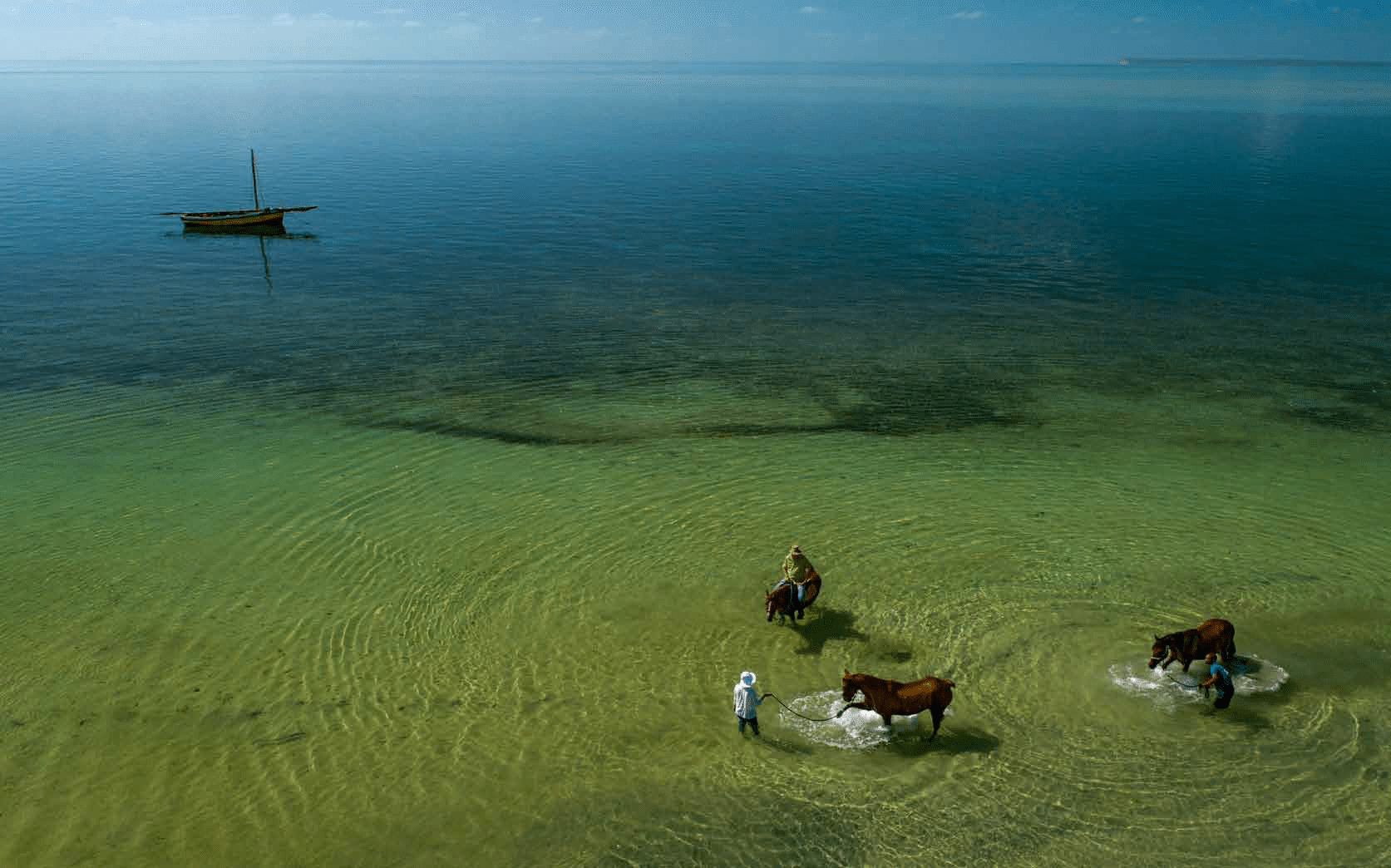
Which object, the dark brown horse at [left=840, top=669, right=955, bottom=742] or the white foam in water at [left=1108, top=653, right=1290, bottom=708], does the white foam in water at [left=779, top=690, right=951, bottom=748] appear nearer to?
the dark brown horse at [left=840, top=669, right=955, bottom=742]

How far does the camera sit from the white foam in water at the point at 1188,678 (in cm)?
1666

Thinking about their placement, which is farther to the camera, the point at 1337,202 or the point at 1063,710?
the point at 1337,202

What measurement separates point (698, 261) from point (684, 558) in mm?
37163

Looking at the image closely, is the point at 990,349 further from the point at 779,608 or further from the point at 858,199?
the point at 858,199

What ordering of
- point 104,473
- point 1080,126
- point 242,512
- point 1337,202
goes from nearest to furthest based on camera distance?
point 242,512 < point 104,473 < point 1337,202 < point 1080,126

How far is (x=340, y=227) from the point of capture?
2692 inches

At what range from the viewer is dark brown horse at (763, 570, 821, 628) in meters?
18.9

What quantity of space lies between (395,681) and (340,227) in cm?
5797

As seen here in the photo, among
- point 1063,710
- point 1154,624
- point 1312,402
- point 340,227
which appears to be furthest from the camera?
point 340,227

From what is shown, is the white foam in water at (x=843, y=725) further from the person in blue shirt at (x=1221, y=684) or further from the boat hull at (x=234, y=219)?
the boat hull at (x=234, y=219)

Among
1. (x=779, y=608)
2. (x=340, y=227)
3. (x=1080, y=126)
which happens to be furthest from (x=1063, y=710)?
(x=1080, y=126)

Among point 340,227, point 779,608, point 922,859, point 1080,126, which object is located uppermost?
point 1080,126

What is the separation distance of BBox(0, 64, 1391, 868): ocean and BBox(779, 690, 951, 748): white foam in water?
0.25 feet

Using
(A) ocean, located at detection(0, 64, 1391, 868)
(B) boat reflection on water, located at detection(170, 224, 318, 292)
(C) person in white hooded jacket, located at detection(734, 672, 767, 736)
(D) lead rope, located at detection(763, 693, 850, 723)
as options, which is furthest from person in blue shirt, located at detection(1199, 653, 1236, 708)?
(B) boat reflection on water, located at detection(170, 224, 318, 292)
